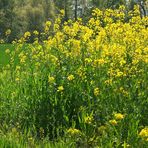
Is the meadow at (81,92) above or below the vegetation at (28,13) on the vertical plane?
above

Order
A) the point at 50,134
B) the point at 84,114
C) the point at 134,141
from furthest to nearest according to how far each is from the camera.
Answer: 1. the point at 50,134
2. the point at 84,114
3. the point at 134,141

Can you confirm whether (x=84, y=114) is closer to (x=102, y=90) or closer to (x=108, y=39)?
(x=102, y=90)

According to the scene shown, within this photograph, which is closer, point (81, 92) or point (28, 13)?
point (81, 92)

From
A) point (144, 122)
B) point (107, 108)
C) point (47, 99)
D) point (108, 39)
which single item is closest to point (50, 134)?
point (47, 99)

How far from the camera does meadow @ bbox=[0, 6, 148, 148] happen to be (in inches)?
178

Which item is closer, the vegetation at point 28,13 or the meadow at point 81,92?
the meadow at point 81,92

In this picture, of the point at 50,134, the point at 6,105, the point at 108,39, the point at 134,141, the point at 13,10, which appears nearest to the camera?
the point at 134,141

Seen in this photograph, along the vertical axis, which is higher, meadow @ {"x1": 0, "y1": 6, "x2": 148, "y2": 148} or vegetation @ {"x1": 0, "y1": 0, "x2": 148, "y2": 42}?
meadow @ {"x1": 0, "y1": 6, "x2": 148, "y2": 148}

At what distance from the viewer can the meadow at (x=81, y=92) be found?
14.8 ft

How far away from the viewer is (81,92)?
5.19 m

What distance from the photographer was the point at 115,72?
5098 mm

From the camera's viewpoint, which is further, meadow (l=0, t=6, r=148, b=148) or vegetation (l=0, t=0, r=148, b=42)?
vegetation (l=0, t=0, r=148, b=42)

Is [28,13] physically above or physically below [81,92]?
below

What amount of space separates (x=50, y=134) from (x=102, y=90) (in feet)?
2.60
